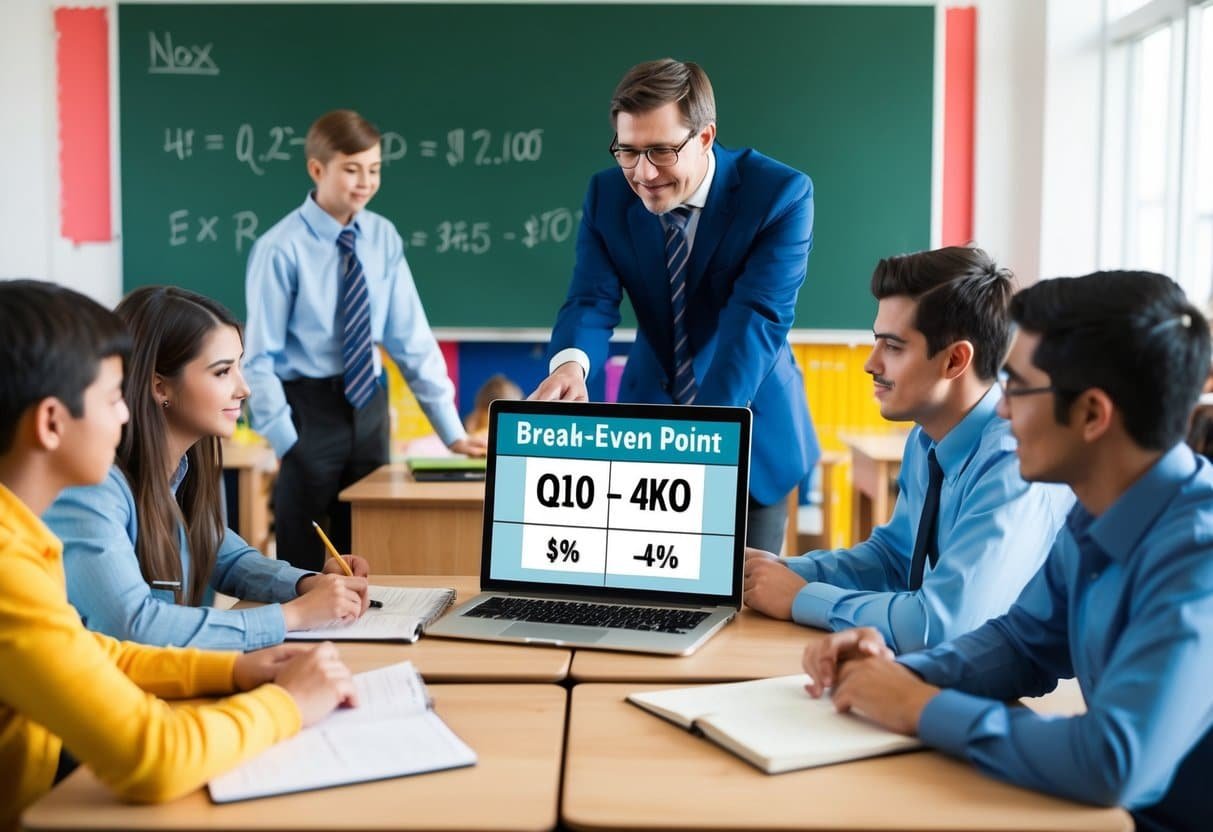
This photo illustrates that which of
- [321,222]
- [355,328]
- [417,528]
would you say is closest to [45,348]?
[417,528]

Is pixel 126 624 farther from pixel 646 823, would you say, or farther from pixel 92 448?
pixel 646 823

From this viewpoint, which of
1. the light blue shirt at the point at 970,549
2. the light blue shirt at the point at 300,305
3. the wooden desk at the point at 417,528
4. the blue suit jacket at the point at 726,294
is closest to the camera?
the light blue shirt at the point at 970,549

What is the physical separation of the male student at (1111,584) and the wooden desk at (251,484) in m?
3.27

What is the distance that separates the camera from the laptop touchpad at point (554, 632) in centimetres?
166

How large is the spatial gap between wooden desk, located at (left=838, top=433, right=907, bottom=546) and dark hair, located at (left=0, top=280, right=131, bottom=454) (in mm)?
3052

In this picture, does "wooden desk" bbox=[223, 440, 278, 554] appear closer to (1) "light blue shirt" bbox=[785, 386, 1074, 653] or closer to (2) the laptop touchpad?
(2) the laptop touchpad

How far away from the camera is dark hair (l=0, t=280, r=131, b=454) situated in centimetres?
123

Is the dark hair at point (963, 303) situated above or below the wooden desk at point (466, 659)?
above

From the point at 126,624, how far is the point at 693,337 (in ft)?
4.32

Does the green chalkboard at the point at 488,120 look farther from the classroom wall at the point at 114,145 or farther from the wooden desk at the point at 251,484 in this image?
the wooden desk at the point at 251,484

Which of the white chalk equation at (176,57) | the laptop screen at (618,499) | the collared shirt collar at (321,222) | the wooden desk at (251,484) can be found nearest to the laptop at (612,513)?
the laptop screen at (618,499)

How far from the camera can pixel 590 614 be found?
1.76 m

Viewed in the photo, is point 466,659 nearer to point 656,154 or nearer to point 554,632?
point 554,632

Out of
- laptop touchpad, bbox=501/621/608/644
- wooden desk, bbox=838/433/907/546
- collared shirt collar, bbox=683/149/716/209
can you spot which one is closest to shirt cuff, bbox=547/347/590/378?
collared shirt collar, bbox=683/149/716/209
